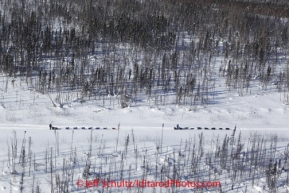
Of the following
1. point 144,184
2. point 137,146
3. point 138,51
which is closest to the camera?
point 144,184

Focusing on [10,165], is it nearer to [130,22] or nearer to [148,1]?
[130,22]

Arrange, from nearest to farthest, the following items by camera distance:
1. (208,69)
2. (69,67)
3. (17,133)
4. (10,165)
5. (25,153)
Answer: (10,165)
(25,153)
(17,133)
(69,67)
(208,69)

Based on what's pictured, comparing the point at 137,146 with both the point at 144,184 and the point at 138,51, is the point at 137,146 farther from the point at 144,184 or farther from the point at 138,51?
the point at 138,51

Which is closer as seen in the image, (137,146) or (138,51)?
(137,146)

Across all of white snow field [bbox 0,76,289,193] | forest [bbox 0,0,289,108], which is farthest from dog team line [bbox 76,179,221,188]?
forest [bbox 0,0,289,108]

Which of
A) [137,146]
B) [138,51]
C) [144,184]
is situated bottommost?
[144,184]

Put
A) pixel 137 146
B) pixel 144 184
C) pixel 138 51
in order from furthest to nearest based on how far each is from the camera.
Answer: pixel 138 51, pixel 137 146, pixel 144 184

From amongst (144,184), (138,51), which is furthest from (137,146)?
(138,51)

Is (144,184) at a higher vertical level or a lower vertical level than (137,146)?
lower

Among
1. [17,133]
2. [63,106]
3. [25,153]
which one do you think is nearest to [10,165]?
[25,153]

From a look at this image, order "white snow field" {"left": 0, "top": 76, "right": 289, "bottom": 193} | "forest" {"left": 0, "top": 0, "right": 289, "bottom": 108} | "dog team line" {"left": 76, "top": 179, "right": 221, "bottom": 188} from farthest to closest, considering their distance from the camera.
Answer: "forest" {"left": 0, "top": 0, "right": 289, "bottom": 108}
"white snow field" {"left": 0, "top": 76, "right": 289, "bottom": 193}
"dog team line" {"left": 76, "top": 179, "right": 221, "bottom": 188}

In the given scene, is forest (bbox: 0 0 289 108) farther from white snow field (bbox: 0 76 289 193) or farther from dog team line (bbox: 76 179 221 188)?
dog team line (bbox: 76 179 221 188)
